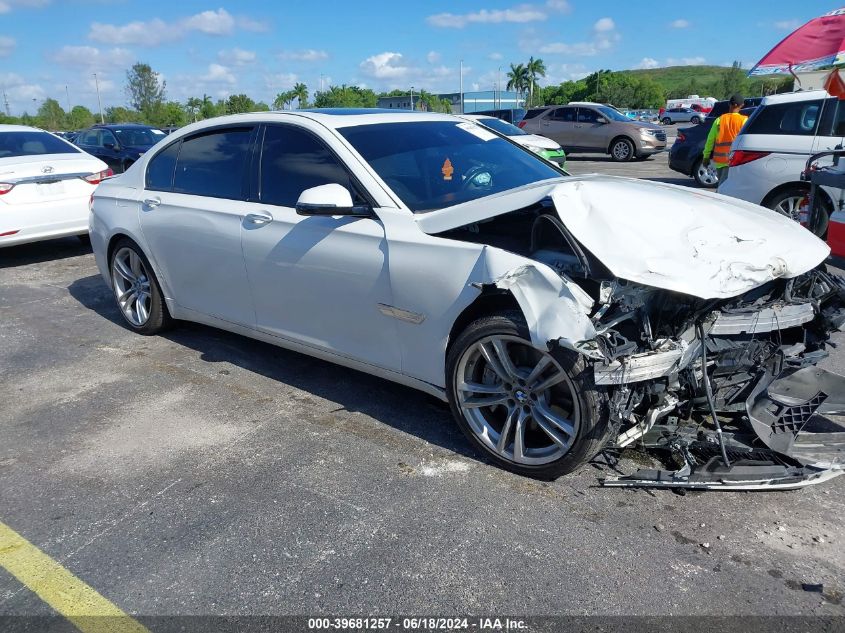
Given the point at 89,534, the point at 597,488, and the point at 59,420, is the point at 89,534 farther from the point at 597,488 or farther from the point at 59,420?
the point at 597,488

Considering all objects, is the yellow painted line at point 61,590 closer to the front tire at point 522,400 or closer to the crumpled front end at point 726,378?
the front tire at point 522,400

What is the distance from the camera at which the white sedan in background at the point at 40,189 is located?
750cm

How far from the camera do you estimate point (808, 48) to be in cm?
649

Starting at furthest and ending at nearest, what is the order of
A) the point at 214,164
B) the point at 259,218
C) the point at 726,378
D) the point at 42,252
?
the point at 42,252 → the point at 214,164 → the point at 259,218 → the point at 726,378

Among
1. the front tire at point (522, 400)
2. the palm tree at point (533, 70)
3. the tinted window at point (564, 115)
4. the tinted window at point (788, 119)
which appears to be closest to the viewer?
the front tire at point (522, 400)

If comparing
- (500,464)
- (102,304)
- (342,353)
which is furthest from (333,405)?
(102,304)

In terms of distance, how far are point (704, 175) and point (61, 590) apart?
14082 millimetres

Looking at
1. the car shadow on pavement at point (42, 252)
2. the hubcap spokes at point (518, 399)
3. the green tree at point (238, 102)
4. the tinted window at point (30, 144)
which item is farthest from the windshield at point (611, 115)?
the green tree at point (238, 102)

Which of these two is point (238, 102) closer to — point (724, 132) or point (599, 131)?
point (599, 131)

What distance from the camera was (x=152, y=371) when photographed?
15.7ft

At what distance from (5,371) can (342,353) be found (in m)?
2.80

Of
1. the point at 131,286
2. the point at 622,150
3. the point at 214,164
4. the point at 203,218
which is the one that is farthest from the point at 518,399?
the point at 622,150

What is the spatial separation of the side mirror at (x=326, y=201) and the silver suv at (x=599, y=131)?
17766 millimetres

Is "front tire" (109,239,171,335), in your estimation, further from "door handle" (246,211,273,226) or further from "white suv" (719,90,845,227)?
"white suv" (719,90,845,227)
